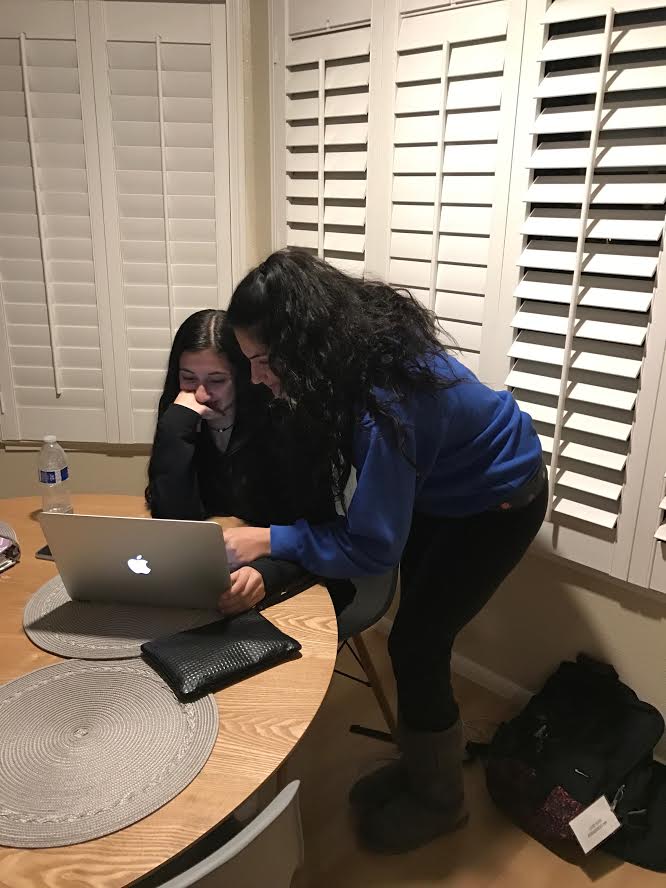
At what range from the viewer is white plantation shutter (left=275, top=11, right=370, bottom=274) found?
193 centimetres

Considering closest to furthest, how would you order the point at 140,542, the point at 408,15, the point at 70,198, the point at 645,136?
the point at 140,542 → the point at 645,136 → the point at 408,15 → the point at 70,198

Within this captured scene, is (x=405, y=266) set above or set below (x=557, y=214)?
below

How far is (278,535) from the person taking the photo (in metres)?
1.27

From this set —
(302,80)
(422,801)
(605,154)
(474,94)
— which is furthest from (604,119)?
(422,801)

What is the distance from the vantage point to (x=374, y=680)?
68.9 inches

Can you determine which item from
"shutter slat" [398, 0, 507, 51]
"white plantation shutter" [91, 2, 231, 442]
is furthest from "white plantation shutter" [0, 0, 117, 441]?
"shutter slat" [398, 0, 507, 51]

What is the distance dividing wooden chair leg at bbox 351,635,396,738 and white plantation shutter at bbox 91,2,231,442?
1.10m

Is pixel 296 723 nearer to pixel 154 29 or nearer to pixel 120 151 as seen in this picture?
pixel 120 151

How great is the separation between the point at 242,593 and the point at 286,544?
0.47 feet

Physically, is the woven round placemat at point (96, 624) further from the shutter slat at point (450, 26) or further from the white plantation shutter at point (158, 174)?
the shutter slat at point (450, 26)

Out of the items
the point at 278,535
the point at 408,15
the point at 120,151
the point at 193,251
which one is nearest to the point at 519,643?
the point at 278,535

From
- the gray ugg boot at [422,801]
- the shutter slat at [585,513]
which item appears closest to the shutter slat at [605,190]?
the shutter slat at [585,513]

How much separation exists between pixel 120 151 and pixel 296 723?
1828 mm

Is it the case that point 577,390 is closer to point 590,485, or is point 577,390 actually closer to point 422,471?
point 590,485
